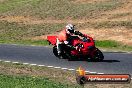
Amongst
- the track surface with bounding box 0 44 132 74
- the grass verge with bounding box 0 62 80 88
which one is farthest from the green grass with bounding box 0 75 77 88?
the track surface with bounding box 0 44 132 74

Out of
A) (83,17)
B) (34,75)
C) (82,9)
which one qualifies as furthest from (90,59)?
(82,9)

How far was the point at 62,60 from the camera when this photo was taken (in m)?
24.2

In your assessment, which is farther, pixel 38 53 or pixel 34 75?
pixel 38 53

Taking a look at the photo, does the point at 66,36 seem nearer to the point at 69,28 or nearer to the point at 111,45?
the point at 69,28

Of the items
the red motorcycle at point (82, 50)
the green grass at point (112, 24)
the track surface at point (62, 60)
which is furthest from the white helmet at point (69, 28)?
the green grass at point (112, 24)

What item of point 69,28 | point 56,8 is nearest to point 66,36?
point 69,28

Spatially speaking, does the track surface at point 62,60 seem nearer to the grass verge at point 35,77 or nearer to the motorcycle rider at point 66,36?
the motorcycle rider at point 66,36

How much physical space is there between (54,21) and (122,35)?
10.8 meters

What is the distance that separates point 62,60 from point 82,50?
1.16 m

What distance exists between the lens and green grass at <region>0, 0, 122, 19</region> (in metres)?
46.0

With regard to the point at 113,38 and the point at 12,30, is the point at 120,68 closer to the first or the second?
the point at 113,38

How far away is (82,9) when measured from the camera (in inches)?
1871

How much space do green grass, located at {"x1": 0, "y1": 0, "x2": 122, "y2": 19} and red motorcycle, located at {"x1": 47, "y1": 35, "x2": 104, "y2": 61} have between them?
19996 millimetres

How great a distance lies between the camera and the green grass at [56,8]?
46.0 metres
